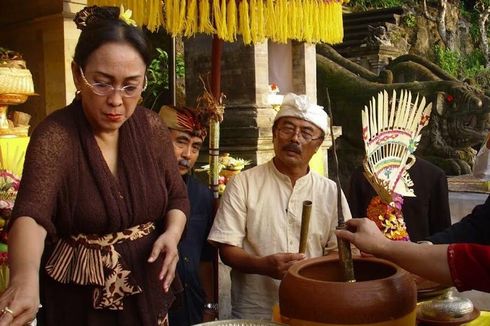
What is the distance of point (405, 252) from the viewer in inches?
64.8

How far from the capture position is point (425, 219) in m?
3.36

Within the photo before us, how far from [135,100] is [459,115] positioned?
8738mm

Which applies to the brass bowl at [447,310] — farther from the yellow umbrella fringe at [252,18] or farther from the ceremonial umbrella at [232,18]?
the yellow umbrella fringe at [252,18]

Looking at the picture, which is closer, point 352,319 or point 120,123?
point 352,319

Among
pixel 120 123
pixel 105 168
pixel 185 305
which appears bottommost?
pixel 185 305

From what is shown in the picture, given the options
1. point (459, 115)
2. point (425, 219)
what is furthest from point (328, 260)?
point (459, 115)

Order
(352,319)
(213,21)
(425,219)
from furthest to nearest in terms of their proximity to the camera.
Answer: (425,219) < (213,21) < (352,319)

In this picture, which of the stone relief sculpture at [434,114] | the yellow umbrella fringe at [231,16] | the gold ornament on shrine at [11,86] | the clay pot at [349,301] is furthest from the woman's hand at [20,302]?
the stone relief sculpture at [434,114]

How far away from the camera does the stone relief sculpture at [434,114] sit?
966 cm

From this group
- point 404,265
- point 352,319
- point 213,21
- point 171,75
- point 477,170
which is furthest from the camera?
point 477,170

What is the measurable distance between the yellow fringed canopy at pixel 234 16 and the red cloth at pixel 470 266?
1.16 m

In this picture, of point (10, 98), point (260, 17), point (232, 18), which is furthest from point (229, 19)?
Answer: point (10, 98)

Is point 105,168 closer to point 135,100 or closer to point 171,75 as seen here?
point 135,100

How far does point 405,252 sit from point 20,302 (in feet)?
3.07
